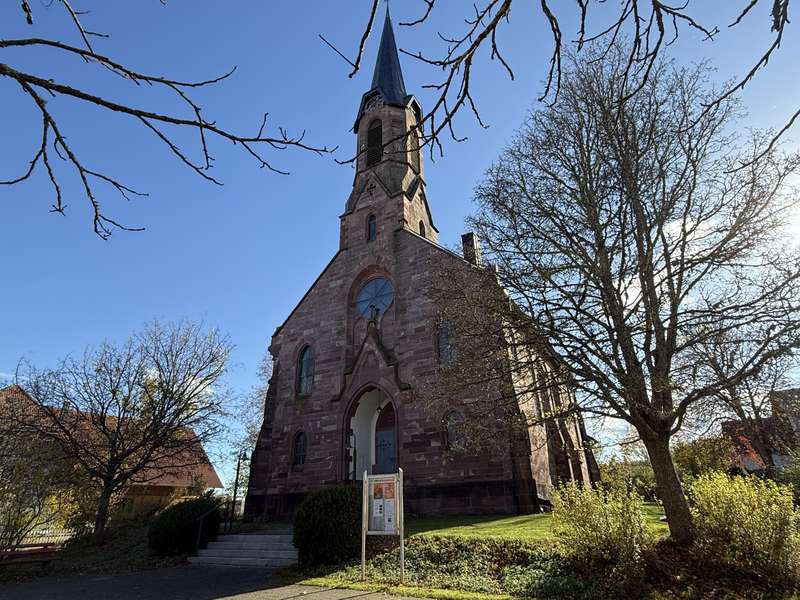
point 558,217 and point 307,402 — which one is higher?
point 558,217

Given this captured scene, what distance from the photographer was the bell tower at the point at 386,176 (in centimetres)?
2192

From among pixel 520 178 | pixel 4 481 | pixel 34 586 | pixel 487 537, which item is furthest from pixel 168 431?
pixel 520 178

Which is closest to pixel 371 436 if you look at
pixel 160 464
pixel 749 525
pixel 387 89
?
pixel 160 464

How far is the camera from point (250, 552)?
12500 millimetres

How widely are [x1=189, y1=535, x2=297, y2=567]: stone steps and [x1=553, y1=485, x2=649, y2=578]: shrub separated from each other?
678 cm

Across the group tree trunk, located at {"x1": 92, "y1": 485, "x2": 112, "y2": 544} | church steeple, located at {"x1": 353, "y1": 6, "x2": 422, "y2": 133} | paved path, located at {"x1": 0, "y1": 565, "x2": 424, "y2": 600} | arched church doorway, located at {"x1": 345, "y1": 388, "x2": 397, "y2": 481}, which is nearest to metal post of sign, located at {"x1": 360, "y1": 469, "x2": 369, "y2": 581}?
paved path, located at {"x1": 0, "y1": 565, "x2": 424, "y2": 600}

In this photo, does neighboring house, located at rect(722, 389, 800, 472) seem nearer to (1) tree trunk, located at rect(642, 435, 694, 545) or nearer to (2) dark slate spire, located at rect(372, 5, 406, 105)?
(1) tree trunk, located at rect(642, 435, 694, 545)

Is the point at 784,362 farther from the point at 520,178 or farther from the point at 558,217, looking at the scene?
the point at 520,178

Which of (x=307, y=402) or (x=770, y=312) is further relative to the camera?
(x=307, y=402)

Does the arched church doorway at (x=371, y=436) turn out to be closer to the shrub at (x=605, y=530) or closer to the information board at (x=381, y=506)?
the information board at (x=381, y=506)

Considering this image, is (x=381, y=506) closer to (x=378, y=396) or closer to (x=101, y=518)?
(x=378, y=396)

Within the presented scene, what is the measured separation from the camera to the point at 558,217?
10.9 meters

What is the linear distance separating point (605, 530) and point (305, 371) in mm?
14946

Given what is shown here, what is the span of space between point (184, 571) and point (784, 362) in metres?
13.8
